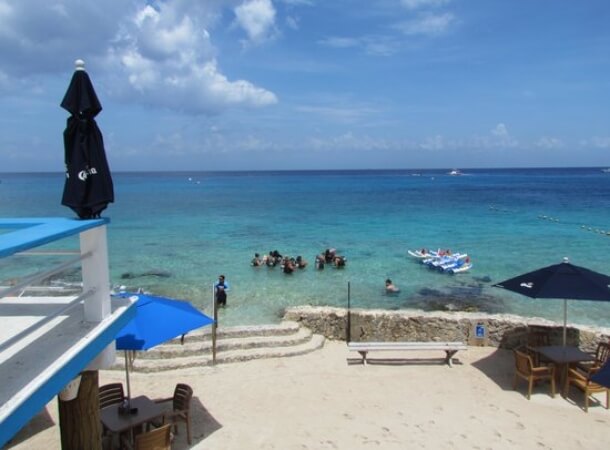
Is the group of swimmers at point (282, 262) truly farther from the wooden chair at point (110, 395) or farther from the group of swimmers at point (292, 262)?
the wooden chair at point (110, 395)

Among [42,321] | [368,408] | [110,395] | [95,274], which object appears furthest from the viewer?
[368,408]

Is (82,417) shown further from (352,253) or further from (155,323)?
(352,253)

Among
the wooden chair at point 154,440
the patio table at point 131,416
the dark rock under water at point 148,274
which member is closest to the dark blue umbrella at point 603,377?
the wooden chair at point 154,440

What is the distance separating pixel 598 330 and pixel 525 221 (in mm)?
35187

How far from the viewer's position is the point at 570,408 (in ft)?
28.4

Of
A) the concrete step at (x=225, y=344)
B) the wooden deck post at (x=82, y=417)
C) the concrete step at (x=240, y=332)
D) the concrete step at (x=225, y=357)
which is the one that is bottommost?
the concrete step at (x=225, y=357)

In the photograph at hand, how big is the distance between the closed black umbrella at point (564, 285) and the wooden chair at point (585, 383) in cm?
98

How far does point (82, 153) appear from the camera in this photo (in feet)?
15.0

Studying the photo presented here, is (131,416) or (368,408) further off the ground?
(131,416)

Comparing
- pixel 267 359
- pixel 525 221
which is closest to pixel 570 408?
pixel 267 359

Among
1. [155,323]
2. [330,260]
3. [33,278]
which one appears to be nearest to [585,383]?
[155,323]

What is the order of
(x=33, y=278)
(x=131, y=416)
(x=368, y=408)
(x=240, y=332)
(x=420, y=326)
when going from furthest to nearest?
(x=420, y=326)
(x=240, y=332)
(x=368, y=408)
(x=131, y=416)
(x=33, y=278)

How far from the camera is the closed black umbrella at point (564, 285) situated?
8734mm

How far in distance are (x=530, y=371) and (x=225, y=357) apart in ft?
19.5
